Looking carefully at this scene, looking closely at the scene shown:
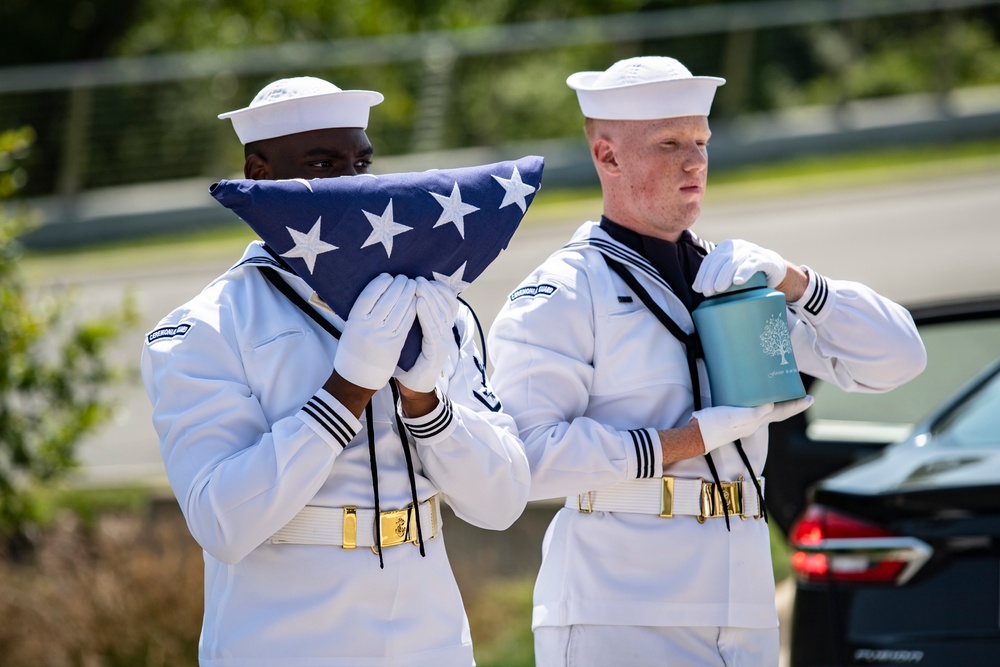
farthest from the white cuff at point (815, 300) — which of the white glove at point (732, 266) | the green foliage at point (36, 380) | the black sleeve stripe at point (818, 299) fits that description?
the green foliage at point (36, 380)

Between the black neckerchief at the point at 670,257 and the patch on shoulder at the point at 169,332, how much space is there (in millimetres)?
1175

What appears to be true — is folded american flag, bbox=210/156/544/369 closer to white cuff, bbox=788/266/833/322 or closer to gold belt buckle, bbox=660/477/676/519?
gold belt buckle, bbox=660/477/676/519

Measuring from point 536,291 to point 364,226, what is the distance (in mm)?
791

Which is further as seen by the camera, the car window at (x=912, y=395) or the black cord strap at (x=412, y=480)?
the car window at (x=912, y=395)

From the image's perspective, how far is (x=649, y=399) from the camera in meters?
3.36

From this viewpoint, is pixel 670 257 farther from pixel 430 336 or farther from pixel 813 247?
pixel 813 247

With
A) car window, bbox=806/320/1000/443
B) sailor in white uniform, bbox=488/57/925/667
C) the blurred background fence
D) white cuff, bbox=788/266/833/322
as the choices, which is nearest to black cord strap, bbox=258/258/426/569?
sailor in white uniform, bbox=488/57/925/667

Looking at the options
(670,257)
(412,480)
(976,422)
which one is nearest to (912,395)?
(976,422)

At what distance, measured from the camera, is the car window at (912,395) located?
477cm

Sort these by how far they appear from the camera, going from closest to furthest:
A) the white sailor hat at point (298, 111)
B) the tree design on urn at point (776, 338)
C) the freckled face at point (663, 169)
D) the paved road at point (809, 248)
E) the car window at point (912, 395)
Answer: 1. the white sailor hat at point (298, 111)
2. the tree design on urn at point (776, 338)
3. the freckled face at point (663, 169)
4. the car window at point (912, 395)
5. the paved road at point (809, 248)

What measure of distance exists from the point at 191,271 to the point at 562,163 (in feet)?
18.1

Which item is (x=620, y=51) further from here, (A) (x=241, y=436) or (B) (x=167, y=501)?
(A) (x=241, y=436)

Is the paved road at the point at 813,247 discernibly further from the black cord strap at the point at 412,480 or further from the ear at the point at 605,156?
the black cord strap at the point at 412,480

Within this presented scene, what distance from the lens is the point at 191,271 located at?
13.7 metres
